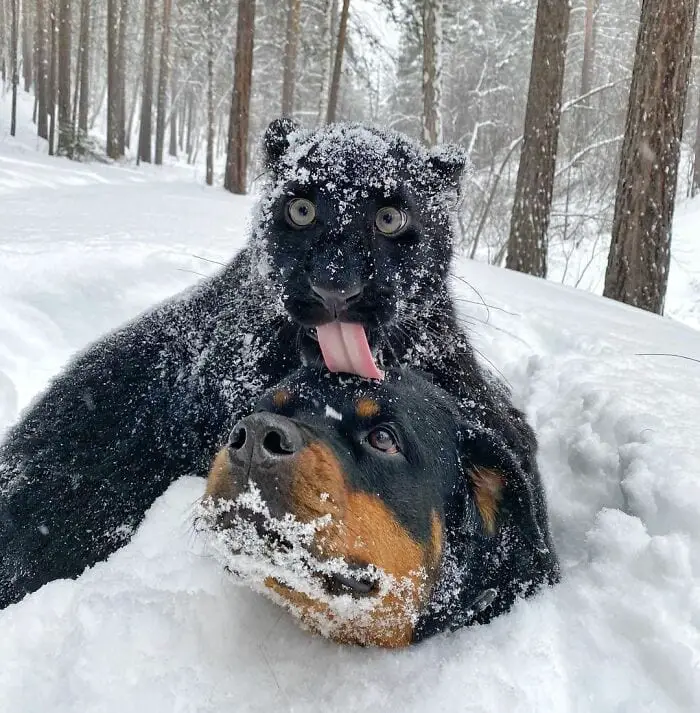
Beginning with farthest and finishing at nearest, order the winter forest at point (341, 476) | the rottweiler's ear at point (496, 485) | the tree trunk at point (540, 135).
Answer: the tree trunk at point (540, 135)
the rottweiler's ear at point (496, 485)
the winter forest at point (341, 476)

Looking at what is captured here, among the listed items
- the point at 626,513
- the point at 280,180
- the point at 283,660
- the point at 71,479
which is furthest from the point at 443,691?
the point at 280,180

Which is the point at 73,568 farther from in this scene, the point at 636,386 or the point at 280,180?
the point at 636,386

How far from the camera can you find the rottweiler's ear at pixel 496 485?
219 centimetres

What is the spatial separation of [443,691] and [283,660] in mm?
474

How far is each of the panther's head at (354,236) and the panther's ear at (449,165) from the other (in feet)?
0.05

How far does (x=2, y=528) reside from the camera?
254 centimetres

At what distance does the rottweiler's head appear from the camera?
1.67 m

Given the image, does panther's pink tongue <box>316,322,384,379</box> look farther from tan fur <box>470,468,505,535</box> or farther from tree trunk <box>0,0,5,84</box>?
tree trunk <box>0,0,5,84</box>

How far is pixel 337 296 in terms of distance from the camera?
2287mm

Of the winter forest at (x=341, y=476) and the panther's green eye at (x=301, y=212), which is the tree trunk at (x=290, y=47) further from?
the panther's green eye at (x=301, y=212)

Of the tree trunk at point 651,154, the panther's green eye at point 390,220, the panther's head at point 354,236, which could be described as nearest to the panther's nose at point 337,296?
the panther's head at point 354,236

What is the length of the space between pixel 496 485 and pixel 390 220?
1136mm

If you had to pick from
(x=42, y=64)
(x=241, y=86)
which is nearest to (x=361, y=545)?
(x=241, y=86)

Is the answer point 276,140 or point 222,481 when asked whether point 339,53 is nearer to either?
point 276,140
